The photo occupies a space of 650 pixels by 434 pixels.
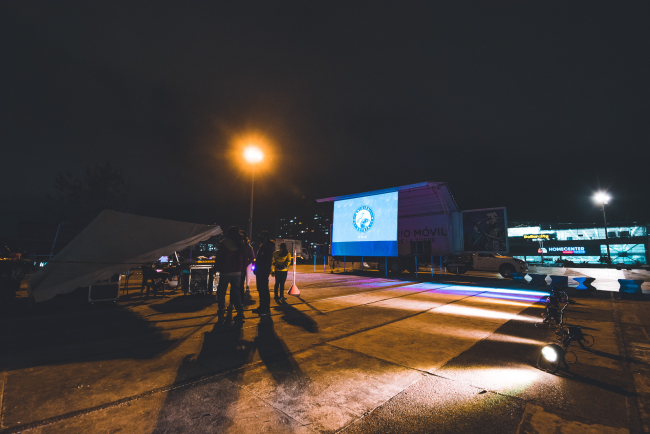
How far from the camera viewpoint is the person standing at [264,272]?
6070mm

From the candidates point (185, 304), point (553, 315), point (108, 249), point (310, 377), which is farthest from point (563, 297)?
point (108, 249)

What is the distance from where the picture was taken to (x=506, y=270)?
1600cm

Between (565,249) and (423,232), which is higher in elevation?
(423,232)

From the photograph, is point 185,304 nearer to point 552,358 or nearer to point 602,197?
point 552,358

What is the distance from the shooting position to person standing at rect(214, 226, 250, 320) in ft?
17.1

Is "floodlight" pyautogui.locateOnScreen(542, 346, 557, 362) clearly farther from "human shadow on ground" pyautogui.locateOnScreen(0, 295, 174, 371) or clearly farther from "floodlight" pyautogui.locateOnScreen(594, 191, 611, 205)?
"floodlight" pyautogui.locateOnScreen(594, 191, 611, 205)

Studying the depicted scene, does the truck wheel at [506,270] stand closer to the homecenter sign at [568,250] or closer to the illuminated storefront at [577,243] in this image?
the illuminated storefront at [577,243]

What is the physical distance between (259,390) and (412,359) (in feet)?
6.36

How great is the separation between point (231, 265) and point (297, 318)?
69.3 inches

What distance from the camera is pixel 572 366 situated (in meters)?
3.28

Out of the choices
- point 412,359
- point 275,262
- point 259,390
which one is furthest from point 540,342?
point 275,262

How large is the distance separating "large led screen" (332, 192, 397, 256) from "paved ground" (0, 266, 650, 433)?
998 centimetres

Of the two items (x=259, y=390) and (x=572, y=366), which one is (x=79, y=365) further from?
(x=572, y=366)

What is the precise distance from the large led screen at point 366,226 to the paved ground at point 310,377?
998 centimetres
